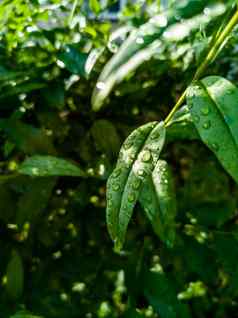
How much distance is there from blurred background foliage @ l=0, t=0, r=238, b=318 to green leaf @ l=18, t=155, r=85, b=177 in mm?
152

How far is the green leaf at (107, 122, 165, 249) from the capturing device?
92 cm

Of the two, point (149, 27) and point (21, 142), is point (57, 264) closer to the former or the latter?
point (21, 142)

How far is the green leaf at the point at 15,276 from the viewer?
1.48 meters

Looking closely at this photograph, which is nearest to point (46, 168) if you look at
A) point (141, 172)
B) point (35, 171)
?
point (35, 171)

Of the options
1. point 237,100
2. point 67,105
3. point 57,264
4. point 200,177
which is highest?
point 67,105

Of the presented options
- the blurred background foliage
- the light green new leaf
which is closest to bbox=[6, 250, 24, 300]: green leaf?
the blurred background foliage

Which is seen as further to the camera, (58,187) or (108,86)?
(58,187)

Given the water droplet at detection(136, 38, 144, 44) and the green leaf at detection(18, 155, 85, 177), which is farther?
the green leaf at detection(18, 155, 85, 177)

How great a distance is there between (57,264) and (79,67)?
54 cm

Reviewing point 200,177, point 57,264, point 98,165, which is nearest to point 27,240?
point 57,264

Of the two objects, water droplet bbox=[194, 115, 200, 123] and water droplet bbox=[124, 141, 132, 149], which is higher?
water droplet bbox=[194, 115, 200, 123]

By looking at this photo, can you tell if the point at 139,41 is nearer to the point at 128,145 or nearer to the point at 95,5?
the point at 128,145

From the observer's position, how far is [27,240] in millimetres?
1657

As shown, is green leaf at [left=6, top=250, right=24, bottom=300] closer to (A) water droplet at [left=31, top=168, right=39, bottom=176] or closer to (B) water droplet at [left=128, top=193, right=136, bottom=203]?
(A) water droplet at [left=31, top=168, right=39, bottom=176]
